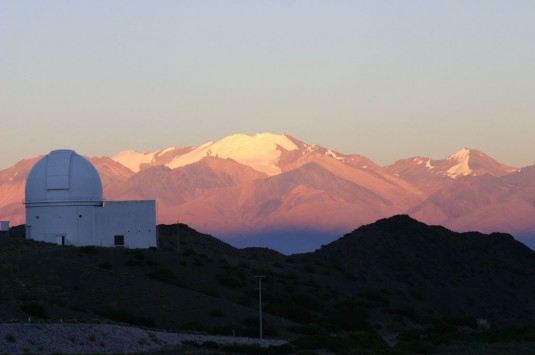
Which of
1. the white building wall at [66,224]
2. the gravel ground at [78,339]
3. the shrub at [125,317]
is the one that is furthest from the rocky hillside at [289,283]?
the gravel ground at [78,339]

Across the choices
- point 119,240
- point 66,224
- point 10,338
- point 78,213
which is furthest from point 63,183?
point 10,338

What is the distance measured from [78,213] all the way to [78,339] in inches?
1319

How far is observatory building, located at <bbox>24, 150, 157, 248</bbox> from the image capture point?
253 feet

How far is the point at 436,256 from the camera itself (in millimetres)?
99875

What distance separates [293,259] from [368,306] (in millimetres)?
20435

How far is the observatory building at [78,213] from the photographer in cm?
7700

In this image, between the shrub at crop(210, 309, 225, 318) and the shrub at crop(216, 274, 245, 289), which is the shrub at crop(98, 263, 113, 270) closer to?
the shrub at crop(216, 274, 245, 289)

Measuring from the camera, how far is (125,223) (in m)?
77.8

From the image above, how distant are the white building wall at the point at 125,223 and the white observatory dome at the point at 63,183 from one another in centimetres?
148

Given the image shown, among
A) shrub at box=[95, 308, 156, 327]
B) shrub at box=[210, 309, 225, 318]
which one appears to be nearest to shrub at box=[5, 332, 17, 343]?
shrub at box=[95, 308, 156, 327]

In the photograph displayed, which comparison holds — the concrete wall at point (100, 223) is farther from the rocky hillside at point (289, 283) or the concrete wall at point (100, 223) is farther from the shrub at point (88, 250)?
the shrub at point (88, 250)

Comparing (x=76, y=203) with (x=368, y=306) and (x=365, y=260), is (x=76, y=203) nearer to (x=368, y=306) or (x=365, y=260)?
(x=368, y=306)

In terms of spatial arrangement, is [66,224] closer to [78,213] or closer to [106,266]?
Answer: [78,213]

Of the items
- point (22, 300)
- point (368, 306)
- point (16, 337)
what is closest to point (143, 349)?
point (16, 337)
